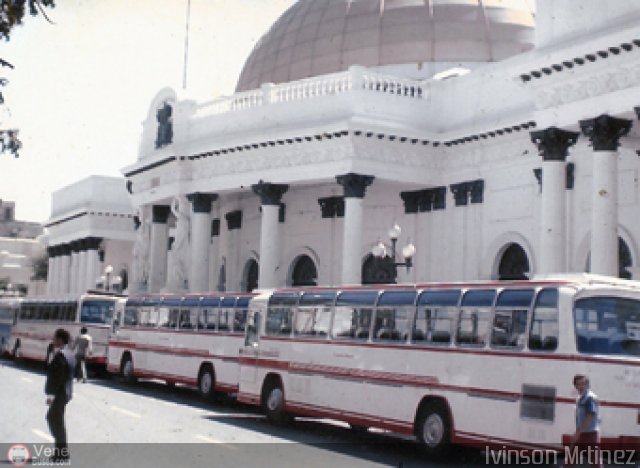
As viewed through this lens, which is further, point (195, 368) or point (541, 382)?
point (195, 368)

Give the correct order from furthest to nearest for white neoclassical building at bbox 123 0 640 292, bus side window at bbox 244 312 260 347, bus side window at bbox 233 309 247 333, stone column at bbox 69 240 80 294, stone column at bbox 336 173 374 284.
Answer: stone column at bbox 69 240 80 294 → stone column at bbox 336 173 374 284 → white neoclassical building at bbox 123 0 640 292 → bus side window at bbox 233 309 247 333 → bus side window at bbox 244 312 260 347

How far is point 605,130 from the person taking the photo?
2217 centimetres

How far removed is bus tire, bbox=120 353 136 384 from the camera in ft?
93.4

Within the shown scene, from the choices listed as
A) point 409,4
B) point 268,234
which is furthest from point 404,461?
point 409,4

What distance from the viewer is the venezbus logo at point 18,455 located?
1189cm

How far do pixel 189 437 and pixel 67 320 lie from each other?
17.3 metres

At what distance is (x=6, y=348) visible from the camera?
3944 centimetres

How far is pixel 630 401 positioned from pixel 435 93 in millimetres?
22259

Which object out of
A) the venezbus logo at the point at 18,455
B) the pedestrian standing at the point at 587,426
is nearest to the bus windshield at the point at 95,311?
the venezbus logo at the point at 18,455

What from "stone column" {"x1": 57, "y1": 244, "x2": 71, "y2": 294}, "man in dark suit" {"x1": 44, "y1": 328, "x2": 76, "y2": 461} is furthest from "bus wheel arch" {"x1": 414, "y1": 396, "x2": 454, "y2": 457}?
"stone column" {"x1": 57, "y1": 244, "x2": 71, "y2": 294}

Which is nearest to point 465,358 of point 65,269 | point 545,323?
point 545,323

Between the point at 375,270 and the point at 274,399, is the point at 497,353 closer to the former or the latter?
the point at 274,399

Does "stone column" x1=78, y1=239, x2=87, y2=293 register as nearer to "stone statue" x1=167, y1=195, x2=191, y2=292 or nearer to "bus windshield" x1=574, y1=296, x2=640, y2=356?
"stone statue" x1=167, y1=195, x2=191, y2=292

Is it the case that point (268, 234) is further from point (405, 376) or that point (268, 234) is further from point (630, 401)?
point (630, 401)
